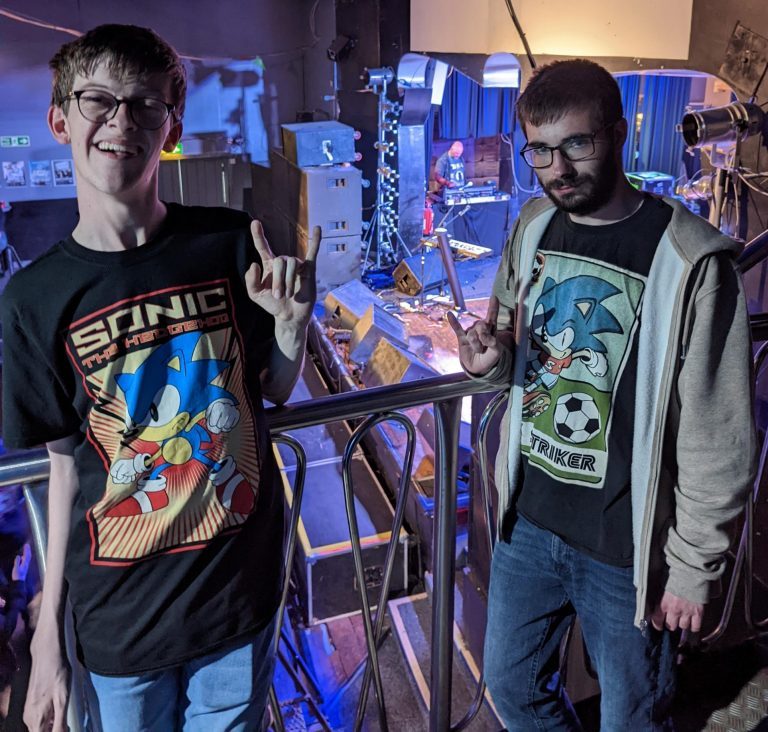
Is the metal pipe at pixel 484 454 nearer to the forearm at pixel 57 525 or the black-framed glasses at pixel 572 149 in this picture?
the black-framed glasses at pixel 572 149

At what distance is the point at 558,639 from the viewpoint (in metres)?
1.61

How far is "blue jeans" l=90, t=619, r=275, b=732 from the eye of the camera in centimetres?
129

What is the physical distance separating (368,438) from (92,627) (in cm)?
388

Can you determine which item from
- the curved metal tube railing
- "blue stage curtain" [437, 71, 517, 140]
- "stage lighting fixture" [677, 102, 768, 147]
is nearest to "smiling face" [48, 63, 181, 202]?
the curved metal tube railing

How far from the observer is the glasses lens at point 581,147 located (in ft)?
4.68

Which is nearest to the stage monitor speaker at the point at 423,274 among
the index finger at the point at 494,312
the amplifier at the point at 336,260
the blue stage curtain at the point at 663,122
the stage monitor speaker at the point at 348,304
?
the amplifier at the point at 336,260

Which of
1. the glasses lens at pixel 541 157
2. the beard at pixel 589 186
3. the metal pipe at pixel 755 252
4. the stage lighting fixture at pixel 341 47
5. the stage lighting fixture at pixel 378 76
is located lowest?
the metal pipe at pixel 755 252

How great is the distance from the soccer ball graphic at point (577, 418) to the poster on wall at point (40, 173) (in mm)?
9094

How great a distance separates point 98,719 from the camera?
1.38m

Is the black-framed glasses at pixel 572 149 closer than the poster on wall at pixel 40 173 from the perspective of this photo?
Yes

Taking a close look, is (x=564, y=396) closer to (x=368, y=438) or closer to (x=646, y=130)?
(x=368, y=438)

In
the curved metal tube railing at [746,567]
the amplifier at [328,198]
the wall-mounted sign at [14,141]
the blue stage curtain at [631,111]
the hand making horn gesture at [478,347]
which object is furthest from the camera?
the blue stage curtain at [631,111]

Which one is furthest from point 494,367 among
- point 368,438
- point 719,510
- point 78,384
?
point 368,438

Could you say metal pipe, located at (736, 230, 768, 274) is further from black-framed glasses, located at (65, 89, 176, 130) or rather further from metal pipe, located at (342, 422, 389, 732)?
black-framed glasses, located at (65, 89, 176, 130)
